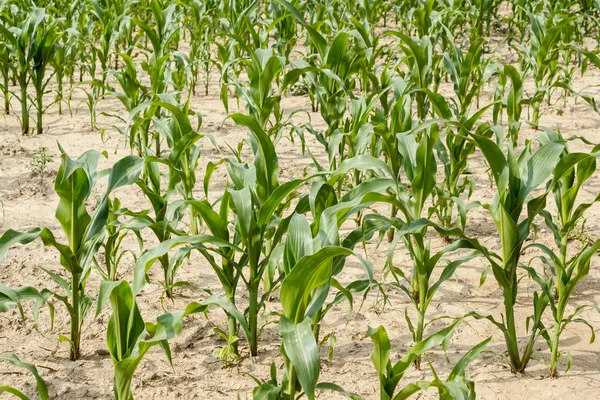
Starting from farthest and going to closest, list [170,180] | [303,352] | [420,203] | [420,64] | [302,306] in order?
[420,64], [170,180], [420,203], [302,306], [303,352]

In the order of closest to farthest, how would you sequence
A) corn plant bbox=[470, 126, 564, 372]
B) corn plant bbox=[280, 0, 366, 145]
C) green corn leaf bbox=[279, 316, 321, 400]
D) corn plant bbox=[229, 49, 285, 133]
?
green corn leaf bbox=[279, 316, 321, 400], corn plant bbox=[470, 126, 564, 372], corn plant bbox=[229, 49, 285, 133], corn plant bbox=[280, 0, 366, 145]

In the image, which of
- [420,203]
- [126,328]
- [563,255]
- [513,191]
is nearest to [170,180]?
[420,203]

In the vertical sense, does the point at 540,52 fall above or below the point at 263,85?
above

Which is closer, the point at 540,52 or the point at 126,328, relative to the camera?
the point at 126,328

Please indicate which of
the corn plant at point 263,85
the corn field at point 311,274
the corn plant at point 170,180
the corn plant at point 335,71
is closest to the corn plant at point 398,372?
the corn field at point 311,274

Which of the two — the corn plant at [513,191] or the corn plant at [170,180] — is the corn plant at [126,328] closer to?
the corn plant at [170,180]

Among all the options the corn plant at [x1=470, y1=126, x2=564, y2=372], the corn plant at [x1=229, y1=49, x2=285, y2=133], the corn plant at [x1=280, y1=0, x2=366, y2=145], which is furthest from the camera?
the corn plant at [x1=280, y1=0, x2=366, y2=145]

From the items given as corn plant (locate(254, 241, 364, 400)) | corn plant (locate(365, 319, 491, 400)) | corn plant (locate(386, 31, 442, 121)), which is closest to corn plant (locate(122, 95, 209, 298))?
corn plant (locate(254, 241, 364, 400))

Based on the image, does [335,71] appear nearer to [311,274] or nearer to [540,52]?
[540,52]

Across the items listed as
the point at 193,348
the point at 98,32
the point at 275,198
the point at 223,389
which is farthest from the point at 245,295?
the point at 98,32

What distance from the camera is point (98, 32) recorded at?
26.3ft

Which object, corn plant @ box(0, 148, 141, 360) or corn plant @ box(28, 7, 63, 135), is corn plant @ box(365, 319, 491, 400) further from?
corn plant @ box(28, 7, 63, 135)

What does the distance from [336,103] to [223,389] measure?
1.94 m

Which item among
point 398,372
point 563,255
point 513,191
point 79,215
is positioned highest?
point 513,191
